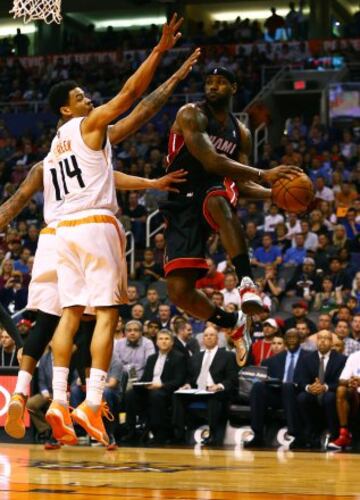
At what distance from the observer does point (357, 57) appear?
25047mm

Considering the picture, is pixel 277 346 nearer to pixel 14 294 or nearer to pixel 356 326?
pixel 356 326

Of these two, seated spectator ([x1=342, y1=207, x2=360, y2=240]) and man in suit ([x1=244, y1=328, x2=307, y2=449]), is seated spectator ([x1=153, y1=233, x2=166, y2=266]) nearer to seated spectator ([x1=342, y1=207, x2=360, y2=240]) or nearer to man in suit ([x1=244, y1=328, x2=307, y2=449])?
seated spectator ([x1=342, y1=207, x2=360, y2=240])

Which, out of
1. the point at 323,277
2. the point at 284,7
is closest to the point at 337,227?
the point at 323,277

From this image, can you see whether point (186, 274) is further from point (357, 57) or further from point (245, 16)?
point (245, 16)

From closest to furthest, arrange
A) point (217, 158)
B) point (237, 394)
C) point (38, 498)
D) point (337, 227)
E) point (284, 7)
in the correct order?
point (38, 498), point (217, 158), point (237, 394), point (337, 227), point (284, 7)

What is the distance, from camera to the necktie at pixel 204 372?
1258 cm

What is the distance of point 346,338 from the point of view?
41.5 feet

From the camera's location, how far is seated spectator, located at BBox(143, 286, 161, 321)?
15.0m

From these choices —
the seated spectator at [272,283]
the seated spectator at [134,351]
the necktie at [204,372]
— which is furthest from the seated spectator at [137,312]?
the necktie at [204,372]

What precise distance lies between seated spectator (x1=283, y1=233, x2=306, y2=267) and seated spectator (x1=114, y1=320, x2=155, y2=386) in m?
3.26

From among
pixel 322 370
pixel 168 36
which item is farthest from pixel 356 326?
pixel 168 36

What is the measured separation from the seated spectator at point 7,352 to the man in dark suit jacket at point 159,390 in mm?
1776

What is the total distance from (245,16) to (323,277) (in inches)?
818

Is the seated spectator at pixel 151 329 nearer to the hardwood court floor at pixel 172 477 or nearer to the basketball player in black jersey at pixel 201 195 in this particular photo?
the hardwood court floor at pixel 172 477
